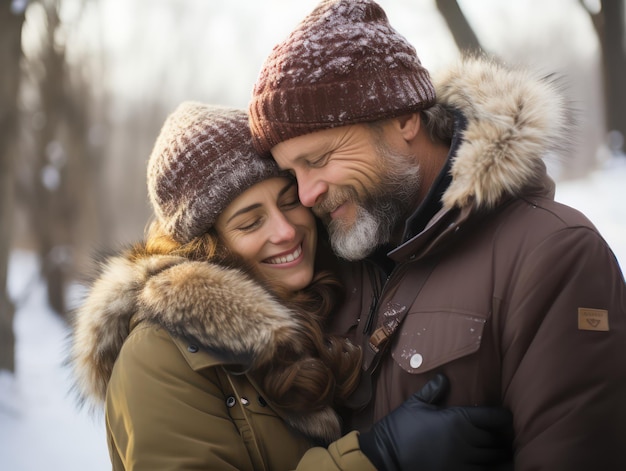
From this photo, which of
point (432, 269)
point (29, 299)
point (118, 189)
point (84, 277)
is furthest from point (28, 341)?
point (432, 269)

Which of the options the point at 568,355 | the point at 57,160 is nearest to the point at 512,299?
the point at 568,355

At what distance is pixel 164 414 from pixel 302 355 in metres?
0.50

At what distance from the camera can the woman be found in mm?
1950

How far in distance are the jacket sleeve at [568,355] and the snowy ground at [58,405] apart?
3964 millimetres

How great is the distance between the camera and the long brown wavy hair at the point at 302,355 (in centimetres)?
207

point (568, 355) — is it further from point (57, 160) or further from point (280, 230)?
point (57, 160)

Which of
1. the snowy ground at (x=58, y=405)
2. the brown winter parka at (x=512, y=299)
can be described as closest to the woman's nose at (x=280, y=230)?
the brown winter parka at (x=512, y=299)

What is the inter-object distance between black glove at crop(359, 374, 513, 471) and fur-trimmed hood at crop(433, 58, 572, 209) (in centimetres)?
59

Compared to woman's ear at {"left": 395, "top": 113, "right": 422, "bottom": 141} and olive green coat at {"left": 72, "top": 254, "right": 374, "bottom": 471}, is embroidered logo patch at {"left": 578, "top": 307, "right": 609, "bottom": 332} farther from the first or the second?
woman's ear at {"left": 395, "top": 113, "right": 422, "bottom": 141}

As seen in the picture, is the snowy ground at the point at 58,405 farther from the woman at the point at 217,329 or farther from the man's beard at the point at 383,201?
the man's beard at the point at 383,201

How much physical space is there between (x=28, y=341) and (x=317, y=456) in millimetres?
7414

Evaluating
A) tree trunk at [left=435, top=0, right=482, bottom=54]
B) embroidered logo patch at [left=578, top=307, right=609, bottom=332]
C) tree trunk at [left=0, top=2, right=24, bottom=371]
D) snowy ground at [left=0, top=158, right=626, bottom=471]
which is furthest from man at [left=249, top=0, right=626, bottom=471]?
tree trunk at [left=0, top=2, right=24, bottom=371]

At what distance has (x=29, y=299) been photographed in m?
8.91

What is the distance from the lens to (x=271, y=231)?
2.43 meters
